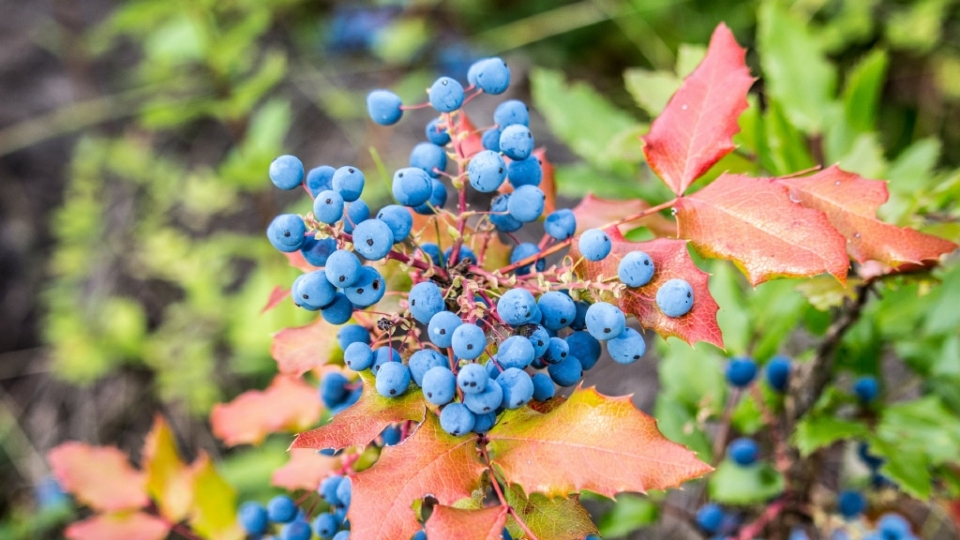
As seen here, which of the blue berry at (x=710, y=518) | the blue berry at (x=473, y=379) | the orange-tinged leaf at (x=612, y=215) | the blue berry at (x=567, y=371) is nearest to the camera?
the blue berry at (x=473, y=379)

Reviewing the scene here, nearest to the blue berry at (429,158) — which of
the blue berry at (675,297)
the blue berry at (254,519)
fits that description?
the blue berry at (675,297)

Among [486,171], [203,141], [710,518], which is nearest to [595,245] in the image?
[486,171]

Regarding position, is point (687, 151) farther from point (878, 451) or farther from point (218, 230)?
point (218, 230)

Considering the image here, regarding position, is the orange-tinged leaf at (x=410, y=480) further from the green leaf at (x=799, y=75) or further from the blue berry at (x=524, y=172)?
the green leaf at (x=799, y=75)

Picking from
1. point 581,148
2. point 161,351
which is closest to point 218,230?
point 161,351

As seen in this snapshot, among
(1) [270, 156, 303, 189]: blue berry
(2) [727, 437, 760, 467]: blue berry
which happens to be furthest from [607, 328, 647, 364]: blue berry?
(2) [727, 437, 760, 467]: blue berry

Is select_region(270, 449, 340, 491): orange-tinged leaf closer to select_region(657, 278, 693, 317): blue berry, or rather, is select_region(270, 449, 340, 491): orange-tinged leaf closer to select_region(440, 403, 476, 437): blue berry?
select_region(440, 403, 476, 437): blue berry
